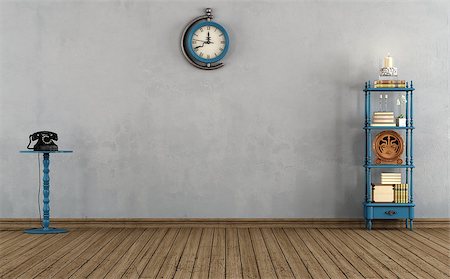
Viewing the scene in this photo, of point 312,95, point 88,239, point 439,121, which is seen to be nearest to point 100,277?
point 88,239

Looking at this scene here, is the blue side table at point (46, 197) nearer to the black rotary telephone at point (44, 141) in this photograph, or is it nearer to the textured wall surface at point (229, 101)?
the black rotary telephone at point (44, 141)

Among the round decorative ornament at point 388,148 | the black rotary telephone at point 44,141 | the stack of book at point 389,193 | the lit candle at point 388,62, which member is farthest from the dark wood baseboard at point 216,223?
the lit candle at point 388,62

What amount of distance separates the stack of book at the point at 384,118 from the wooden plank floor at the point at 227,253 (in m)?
1.19

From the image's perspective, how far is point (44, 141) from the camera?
706cm

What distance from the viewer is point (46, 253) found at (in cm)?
572

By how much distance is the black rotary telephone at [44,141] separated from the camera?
7.01m

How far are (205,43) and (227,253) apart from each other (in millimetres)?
2724

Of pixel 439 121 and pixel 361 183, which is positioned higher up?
pixel 439 121

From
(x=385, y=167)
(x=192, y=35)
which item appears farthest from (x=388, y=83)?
(x=192, y=35)

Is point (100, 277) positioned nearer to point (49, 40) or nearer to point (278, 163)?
point (278, 163)

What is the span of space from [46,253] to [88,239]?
0.85m

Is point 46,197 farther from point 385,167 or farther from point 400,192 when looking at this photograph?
point 400,192

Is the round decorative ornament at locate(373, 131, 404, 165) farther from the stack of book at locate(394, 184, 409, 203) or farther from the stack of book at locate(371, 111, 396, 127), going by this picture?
the stack of book at locate(394, 184, 409, 203)

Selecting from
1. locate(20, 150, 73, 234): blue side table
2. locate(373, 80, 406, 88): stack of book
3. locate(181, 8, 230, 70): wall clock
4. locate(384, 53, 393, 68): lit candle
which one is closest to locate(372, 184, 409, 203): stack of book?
locate(373, 80, 406, 88): stack of book
